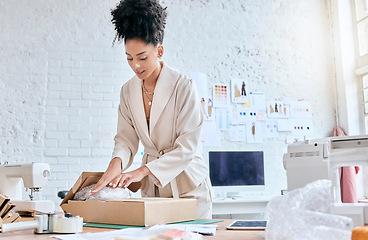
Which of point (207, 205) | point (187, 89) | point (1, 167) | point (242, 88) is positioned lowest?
point (207, 205)

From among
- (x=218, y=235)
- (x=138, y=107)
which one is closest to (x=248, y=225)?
(x=218, y=235)

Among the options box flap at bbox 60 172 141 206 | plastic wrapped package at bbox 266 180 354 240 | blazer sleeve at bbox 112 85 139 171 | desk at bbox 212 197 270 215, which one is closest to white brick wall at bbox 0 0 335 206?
desk at bbox 212 197 270 215

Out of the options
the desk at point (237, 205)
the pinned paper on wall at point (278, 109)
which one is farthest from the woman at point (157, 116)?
the pinned paper on wall at point (278, 109)

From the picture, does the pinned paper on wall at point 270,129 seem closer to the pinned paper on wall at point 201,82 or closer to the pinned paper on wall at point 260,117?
the pinned paper on wall at point 260,117

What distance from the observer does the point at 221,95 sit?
4621mm

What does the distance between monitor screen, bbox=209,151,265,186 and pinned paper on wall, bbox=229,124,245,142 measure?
205 millimetres

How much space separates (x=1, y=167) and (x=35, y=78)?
2.28 meters

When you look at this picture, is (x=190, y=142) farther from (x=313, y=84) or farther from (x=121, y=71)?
(x=313, y=84)

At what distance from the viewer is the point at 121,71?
4.33 m

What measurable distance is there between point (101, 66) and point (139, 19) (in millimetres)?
2612

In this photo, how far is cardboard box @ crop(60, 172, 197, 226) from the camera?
120 centimetres

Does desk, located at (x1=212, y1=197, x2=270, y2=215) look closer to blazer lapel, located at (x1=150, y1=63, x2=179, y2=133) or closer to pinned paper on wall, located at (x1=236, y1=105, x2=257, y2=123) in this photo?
pinned paper on wall, located at (x1=236, y1=105, x2=257, y2=123)

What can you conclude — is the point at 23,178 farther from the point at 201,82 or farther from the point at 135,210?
the point at 201,82

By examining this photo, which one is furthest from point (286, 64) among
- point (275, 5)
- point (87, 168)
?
point (87, 168)
